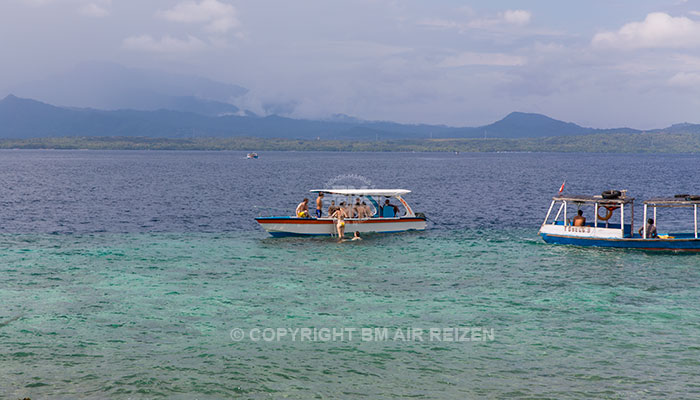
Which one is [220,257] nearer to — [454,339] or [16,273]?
[16,273]

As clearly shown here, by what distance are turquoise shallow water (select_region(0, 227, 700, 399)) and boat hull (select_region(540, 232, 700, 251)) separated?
31.3 inches

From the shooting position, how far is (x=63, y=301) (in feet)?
94.0

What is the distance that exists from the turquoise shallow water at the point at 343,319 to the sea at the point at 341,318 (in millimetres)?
93

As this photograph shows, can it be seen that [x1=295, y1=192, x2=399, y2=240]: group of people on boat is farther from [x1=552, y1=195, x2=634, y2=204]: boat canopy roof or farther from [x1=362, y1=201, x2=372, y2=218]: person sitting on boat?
[x1=552, y1=195, x2=634, y2=204]: boat canopy roof

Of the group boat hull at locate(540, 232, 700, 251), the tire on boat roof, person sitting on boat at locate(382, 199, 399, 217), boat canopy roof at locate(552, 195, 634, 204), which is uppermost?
the tire on boat roof

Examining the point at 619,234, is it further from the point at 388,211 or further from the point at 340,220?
the point at 340,220

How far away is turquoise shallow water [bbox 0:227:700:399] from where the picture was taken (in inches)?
768

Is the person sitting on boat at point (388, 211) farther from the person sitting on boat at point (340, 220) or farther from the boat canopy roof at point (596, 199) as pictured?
the boat canopy roof at point (596, 199)

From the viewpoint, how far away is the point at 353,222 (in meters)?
48.5

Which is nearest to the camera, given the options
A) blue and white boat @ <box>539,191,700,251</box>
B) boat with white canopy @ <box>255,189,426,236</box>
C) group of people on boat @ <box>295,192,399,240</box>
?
blue and white boat @ <box>539,191,700,251</box>

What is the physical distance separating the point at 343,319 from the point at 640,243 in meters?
25.4

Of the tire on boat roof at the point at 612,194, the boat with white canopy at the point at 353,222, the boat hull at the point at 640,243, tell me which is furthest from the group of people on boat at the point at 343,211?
the tire on boat roof at the point at 612,194

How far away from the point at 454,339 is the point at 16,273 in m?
24.6

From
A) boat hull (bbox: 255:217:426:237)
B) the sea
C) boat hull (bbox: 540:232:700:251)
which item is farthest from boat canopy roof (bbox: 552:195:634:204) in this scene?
boat hull (bbox: 255:217:426:237)
